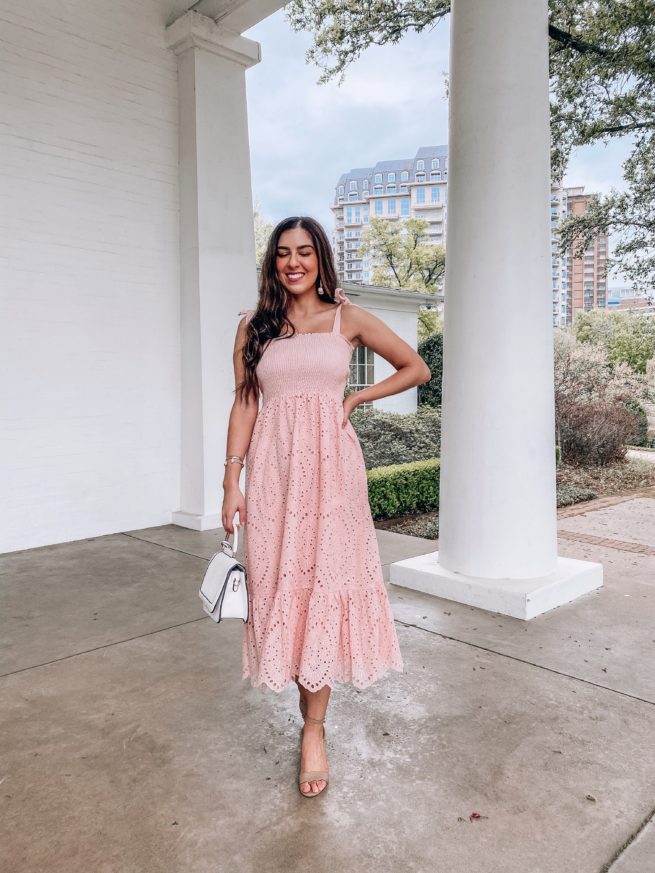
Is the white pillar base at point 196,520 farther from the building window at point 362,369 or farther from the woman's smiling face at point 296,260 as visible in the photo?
the building window at point 362,369

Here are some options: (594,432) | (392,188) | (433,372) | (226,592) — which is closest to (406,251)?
(433,372)

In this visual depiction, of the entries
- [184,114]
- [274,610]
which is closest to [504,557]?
[274,610]

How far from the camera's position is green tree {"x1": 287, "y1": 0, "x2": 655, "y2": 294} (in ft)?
21.1

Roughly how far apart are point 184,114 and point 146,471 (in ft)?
9.68

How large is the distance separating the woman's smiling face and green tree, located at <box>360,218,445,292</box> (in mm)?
21885

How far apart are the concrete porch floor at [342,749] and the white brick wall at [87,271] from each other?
5.23 ft

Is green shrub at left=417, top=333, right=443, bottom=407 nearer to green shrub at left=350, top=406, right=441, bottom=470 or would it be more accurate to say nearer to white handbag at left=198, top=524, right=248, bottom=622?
green shrub at left=350, top=406, right=441, bottom=470

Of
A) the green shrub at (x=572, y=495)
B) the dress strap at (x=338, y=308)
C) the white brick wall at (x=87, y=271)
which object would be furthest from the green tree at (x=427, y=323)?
the dress strap at (x=338, y=308)

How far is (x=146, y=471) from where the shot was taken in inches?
210

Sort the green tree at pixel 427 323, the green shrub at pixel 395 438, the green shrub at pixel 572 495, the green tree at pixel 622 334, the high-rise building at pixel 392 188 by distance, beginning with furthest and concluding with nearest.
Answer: the high-rise building at pixel 392 188, the green tree at pixel 427 323, the green tree at pixel 622 334, the green shrub at pixel 395 438, the green shrub at pixel 572 495

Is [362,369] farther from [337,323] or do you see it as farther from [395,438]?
[337,323]

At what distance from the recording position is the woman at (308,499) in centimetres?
186

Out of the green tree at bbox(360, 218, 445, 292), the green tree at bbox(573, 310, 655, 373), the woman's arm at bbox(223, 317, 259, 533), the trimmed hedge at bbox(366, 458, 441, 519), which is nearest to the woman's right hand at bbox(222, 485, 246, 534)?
the woman's arm at bbox(223, 317, 259, 533)

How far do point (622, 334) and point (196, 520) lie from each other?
516 inches
